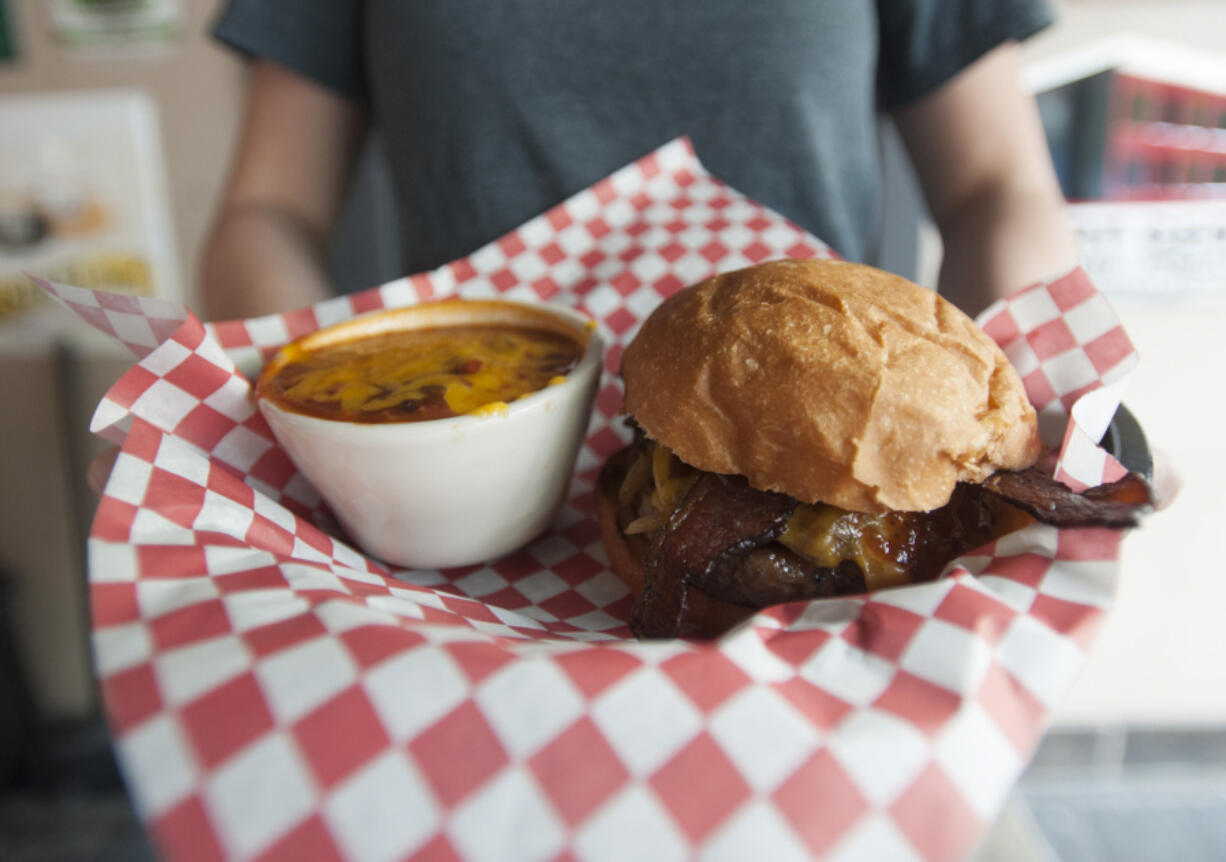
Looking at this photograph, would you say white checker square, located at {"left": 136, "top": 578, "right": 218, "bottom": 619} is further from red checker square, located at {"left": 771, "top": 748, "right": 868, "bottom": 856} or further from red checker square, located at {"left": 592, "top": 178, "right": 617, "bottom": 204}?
red checker square, located at {"left": 592, "top": 178, "right": 617, "bottom": 204}

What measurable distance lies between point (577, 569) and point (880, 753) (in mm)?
657

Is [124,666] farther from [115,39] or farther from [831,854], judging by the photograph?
[115,39]

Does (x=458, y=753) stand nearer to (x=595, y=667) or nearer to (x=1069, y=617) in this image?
(x=595, y=667)

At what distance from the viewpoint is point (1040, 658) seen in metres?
0.73

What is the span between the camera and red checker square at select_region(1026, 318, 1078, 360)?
1159mm

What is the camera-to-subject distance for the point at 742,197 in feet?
5.41

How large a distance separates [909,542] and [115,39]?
3.33 metres

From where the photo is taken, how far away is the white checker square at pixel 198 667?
26.0 inches

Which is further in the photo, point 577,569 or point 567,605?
point 577,569

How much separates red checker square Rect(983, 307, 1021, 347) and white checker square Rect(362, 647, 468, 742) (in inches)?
37.7

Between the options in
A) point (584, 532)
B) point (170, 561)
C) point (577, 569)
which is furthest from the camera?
point (584, 532)

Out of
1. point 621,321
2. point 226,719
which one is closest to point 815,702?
point 226,719

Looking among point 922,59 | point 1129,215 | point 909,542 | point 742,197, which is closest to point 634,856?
point 909,542

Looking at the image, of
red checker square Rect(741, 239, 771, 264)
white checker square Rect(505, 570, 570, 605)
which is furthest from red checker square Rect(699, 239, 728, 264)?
white checker square Rect(505, 570, 570, 605)
